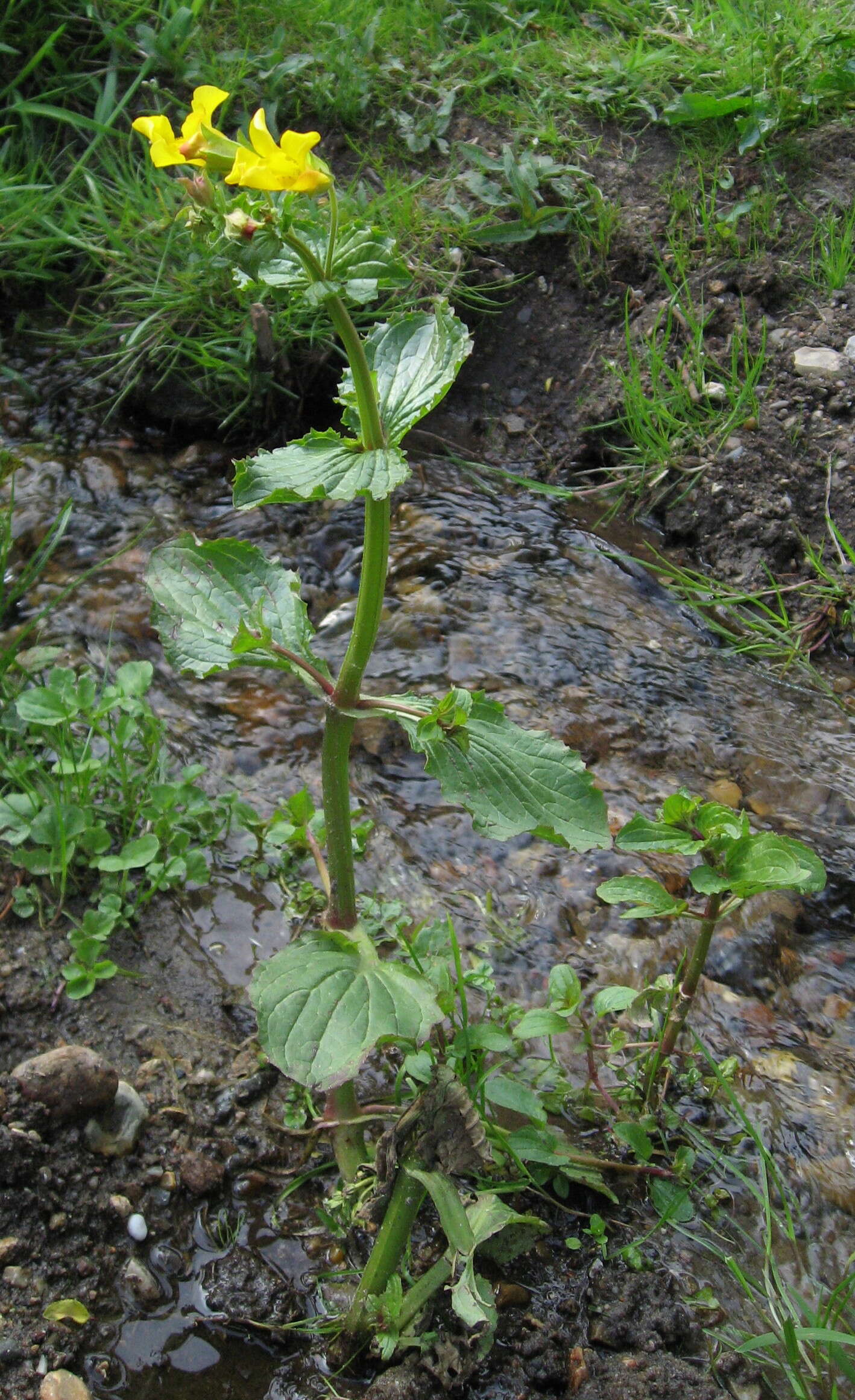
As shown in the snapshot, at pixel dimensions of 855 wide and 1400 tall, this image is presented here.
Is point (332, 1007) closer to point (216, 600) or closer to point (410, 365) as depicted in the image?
point (216, 600)

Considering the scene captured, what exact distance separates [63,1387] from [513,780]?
973mm

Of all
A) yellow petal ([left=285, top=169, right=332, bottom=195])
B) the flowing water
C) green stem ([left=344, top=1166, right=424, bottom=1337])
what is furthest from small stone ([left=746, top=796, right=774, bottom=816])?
yellow petal ([left=285, top=169, right=332, bottom=195])

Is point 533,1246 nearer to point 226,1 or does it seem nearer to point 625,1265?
point 625,1265

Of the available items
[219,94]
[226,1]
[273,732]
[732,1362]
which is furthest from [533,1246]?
[226,1]

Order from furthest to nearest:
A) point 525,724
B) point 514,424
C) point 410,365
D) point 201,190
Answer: point 514,424 → point 525,724 → point 410,365 → point 201,190

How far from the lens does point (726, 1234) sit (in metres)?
1.65

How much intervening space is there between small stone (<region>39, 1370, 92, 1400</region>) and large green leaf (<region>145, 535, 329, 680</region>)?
36.9 inches

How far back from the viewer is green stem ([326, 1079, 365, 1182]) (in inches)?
64.2

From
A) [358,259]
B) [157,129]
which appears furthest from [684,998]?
[157,129]

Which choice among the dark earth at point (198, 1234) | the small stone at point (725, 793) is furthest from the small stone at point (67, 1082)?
the small stone at point (725, 793)

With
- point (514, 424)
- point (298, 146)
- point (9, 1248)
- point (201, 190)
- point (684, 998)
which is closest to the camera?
point (298, 146)

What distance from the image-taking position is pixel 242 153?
1.14 metres

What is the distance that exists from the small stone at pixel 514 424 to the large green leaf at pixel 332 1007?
8.09 ft

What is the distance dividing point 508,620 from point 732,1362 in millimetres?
1915
